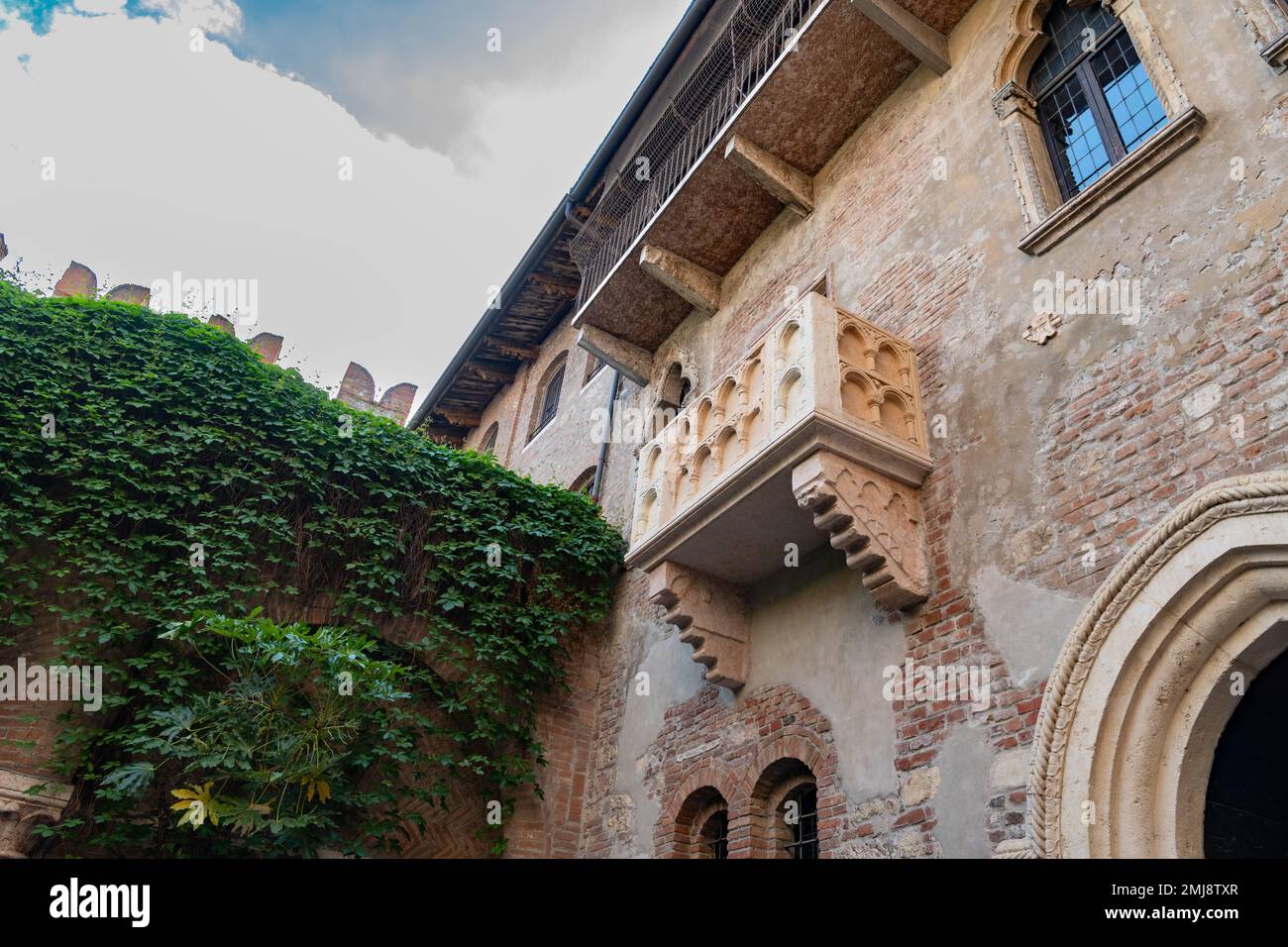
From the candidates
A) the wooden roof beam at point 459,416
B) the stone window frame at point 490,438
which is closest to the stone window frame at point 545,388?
the stone window frame at point 490,438

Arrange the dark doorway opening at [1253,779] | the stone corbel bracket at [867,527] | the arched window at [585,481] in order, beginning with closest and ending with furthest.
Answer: the dark doorway opening at [1253,779]
the stone corbel bracket at [867,527]
the arched window at [585,481]

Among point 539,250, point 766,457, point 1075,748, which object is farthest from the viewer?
point 539,250

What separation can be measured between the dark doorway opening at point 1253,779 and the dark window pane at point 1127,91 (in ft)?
10.5

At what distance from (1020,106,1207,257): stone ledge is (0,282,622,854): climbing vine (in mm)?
5367

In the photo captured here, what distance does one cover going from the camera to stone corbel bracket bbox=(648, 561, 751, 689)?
20.8 ft

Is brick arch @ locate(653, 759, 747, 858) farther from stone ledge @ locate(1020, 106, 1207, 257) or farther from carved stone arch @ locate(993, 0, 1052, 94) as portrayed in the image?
carved stone arch @ locate(993, 0, 1052, 94)

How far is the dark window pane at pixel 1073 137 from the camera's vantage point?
5.32 m

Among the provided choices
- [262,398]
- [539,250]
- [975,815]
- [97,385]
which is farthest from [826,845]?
[539,250]

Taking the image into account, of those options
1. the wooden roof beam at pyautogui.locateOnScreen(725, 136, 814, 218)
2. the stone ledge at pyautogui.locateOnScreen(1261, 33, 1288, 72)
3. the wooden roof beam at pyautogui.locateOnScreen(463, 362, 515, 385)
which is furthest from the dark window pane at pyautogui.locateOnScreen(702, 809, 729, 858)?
the wooden roof beam at pyautogui.locateOnScreen(463, 362, 515, 385)

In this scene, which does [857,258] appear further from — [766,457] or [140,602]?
[140,602]

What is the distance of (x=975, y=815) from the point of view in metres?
4.05

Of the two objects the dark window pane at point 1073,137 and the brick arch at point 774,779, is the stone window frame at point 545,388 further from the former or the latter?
the dark window pane at point 1073,137

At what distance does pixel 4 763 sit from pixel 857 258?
24.7 ft

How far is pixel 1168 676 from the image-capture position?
3.53 metres
